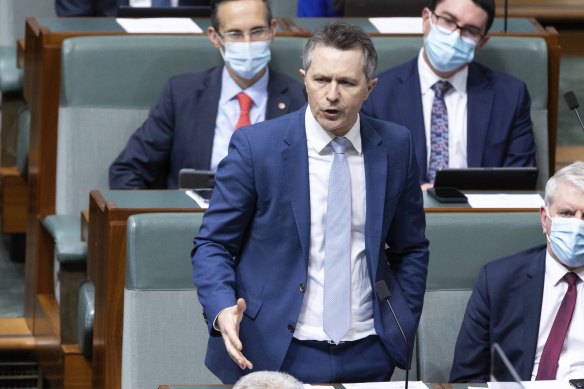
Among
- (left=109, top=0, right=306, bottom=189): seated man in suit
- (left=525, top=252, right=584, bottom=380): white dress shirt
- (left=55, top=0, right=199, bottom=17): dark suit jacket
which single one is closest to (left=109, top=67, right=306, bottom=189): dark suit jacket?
(left=109, top=0, right=306, bottom=189): seated man in suit

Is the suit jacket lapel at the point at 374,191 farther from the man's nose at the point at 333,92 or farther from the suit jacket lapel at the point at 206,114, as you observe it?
the suit jacket lapel at the point at 206,114

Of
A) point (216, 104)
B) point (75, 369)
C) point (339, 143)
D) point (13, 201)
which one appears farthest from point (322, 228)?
point (13, 201)

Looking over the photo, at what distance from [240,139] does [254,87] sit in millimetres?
954

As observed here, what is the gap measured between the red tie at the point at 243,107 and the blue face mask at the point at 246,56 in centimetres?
4

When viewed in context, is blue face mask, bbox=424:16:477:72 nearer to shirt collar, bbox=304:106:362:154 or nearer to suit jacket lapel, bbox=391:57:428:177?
suit jacket lapel, bbox=391:57:428:177

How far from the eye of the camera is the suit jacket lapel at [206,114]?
99.9 inches

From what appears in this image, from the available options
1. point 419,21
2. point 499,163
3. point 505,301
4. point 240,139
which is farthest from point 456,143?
point 240,139

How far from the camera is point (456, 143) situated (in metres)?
2.60

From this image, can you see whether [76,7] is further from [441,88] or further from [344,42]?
[344,42]

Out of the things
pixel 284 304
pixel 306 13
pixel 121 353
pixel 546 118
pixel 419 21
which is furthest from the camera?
pixel 306 13

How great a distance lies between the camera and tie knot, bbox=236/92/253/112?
256 centimetres

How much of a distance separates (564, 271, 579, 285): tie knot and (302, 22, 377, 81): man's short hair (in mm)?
486

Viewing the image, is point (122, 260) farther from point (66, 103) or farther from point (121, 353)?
point (66, 103)

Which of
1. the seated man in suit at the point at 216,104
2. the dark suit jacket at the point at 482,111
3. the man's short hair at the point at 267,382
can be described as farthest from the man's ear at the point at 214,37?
the man's short hair at the point at 267,382
